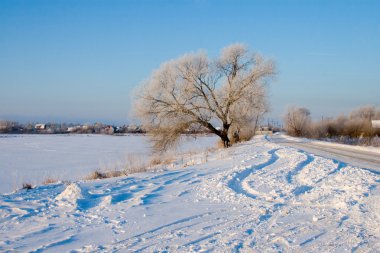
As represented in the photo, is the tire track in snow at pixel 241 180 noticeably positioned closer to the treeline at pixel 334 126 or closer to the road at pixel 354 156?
the road at pixel 354 156

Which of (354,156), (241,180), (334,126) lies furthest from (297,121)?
(241,180)

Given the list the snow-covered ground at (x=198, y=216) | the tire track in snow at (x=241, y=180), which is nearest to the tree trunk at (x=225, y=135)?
the tire track in snow at (x=241, y=180)

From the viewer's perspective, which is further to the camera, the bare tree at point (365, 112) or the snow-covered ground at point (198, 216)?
the bare tree at point (365, 112)

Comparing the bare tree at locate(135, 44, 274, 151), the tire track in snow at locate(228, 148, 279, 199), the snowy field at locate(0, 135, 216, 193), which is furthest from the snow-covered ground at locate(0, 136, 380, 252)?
the bare tree at locate(135, 44, 274, 151)

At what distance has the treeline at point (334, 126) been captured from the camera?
55509mm

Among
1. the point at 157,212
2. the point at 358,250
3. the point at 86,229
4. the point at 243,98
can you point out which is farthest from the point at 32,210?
the point at 243,98

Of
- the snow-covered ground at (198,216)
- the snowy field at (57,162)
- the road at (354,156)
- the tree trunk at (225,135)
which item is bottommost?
the snowy field at (57,162)

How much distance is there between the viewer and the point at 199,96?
101ft

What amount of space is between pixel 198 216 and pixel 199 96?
24777 millimetres

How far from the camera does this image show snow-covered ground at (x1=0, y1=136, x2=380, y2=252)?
4930 millimetres

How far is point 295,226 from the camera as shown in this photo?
18.8 ft

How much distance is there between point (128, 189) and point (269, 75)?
2474 centimetres

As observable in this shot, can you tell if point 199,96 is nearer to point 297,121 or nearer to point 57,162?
point 57,162

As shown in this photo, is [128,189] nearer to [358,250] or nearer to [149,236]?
[149,236]
